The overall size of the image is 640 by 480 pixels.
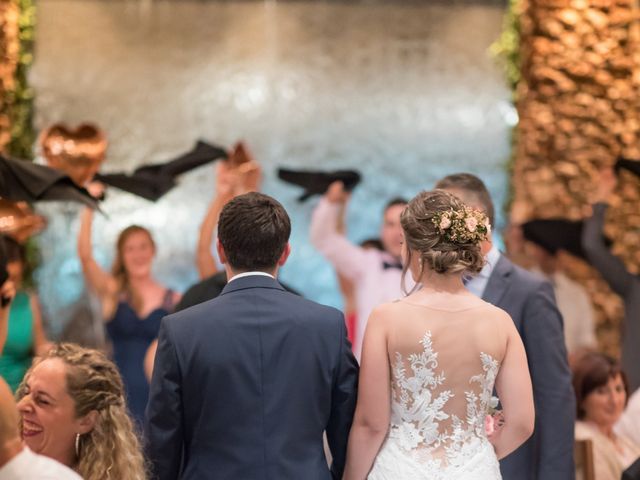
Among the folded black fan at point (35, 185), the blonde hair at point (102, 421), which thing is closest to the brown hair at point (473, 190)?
the blonde hair at point (102, 421)

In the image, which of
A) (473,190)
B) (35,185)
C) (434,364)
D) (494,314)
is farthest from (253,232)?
(35,185)

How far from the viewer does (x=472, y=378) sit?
3283mm

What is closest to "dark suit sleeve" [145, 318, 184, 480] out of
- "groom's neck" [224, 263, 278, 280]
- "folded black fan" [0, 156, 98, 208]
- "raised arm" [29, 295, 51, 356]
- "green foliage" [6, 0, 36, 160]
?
"groom's neck" [224, 263, 278, 280]

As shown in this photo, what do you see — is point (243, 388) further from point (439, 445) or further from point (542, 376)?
point (542, 376)

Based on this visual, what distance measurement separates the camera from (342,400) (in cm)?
330

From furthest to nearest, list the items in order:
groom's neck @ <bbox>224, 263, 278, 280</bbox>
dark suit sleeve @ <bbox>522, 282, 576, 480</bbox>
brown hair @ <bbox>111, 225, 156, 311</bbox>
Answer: brown hair @ <bbox>111, 225, 156, 311</bbox>, dark suit sleeve @ <bbox>522, 282, 576, 480</bbox>, groom's neck @ <bbox>224, 263, 278, 280</bbox>

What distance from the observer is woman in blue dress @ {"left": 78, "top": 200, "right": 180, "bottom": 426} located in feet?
19.9

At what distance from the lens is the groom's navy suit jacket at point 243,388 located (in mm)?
3150

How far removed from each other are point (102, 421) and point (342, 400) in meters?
0.62

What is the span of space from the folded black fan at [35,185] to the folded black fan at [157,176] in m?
0.97

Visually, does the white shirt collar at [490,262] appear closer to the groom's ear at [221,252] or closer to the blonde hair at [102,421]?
the groom's ear at [221,252]

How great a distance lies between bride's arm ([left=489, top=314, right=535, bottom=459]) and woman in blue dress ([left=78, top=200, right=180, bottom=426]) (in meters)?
2.83

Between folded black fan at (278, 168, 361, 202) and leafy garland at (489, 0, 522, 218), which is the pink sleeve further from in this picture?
leafy garland at (489, 0, 522, 218)

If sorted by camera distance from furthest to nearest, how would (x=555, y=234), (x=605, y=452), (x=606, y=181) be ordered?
1. (x=555, y=234)
2. (x=606, y=181)
3. (x=605, y=452)
